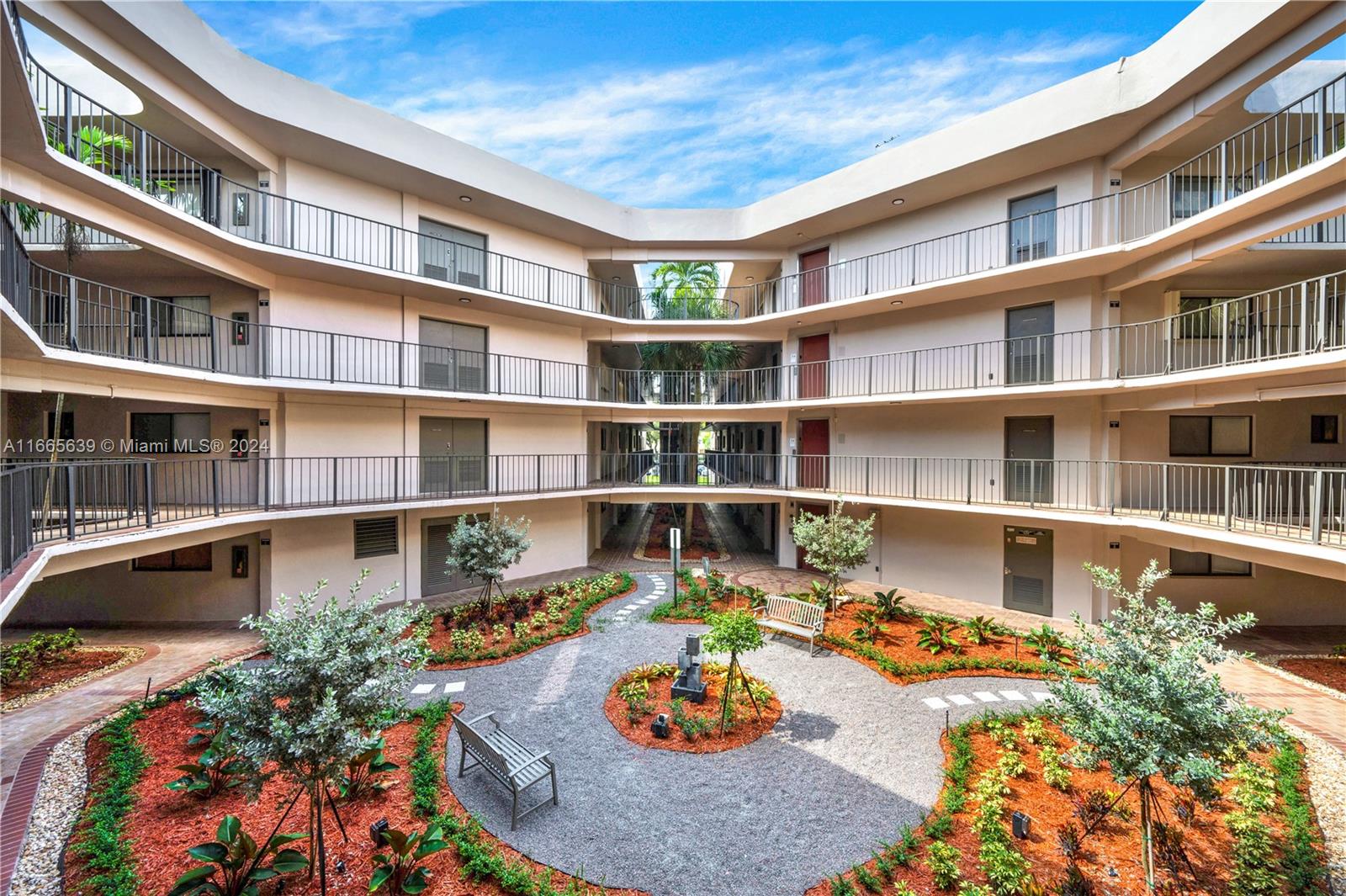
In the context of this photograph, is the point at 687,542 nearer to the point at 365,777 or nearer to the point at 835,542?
the point at 835,542

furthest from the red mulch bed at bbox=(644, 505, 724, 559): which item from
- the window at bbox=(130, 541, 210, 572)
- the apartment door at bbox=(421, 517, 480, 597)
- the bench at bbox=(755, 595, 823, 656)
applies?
the window at bbox=(130, 541, 210, 572)

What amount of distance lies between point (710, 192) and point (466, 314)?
41.1 feet

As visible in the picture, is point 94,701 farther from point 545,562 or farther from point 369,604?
point 545,562

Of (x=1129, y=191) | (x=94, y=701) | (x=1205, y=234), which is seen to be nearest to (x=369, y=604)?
(x=94, y=701)

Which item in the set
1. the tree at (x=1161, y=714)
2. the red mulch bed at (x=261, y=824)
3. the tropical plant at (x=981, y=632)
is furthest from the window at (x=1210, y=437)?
the red mulch bed at (x=261, y=824)

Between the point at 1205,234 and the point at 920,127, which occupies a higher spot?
the point at 920,127

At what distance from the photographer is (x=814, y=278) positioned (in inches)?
706

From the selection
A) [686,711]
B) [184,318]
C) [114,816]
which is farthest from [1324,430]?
[184,318]

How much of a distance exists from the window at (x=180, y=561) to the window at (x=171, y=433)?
96.2 inches

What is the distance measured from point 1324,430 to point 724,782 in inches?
645

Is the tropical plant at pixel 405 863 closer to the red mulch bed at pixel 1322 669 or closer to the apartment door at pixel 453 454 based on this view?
the apartment door at pixel 453 454

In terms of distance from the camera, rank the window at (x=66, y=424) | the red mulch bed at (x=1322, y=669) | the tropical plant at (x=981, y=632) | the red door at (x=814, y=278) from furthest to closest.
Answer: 1. the red door at (x=814, y=278)
2. the window at (x=66, y=424)
3. the tropical plant at (x=981, y=632)
4. the red mulch bed at (x=1322, y=669)

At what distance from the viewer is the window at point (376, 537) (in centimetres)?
1416

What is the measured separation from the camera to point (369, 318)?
1421 cm
